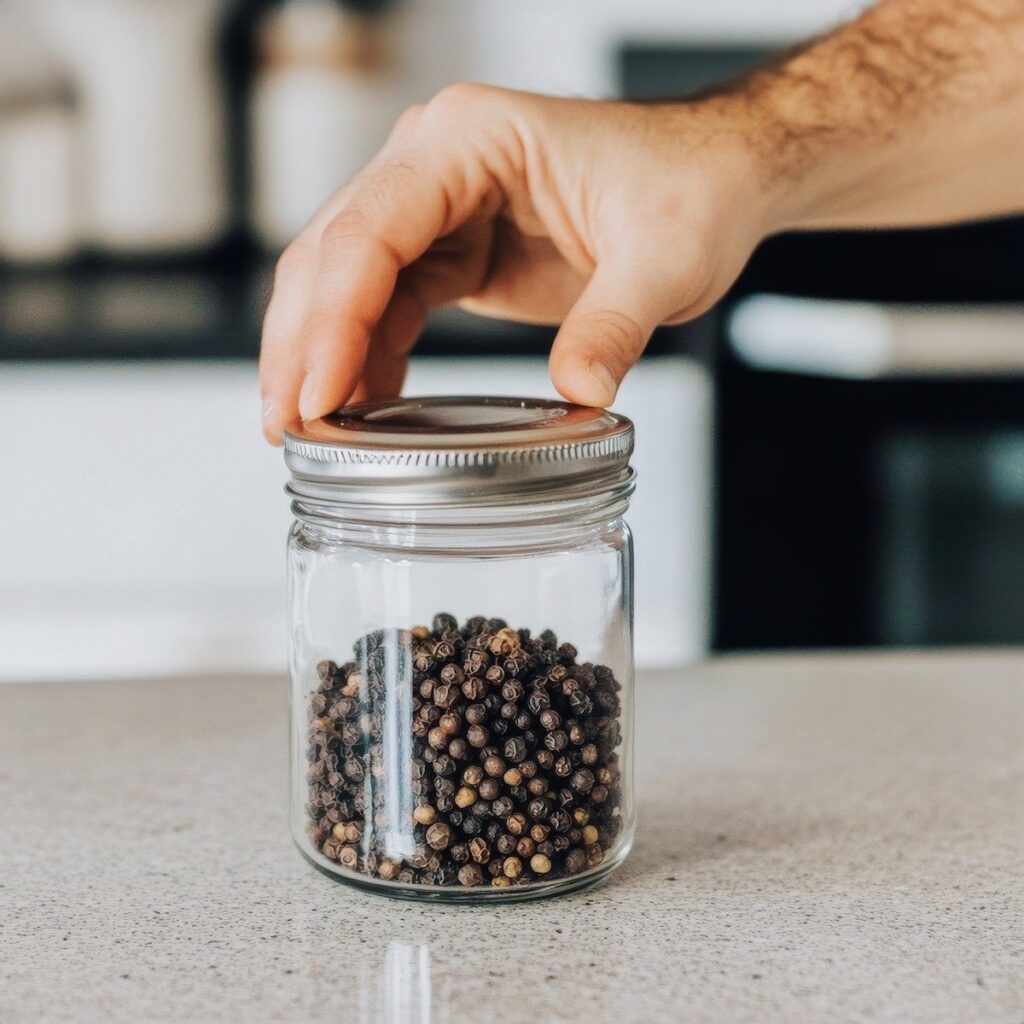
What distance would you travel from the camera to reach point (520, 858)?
0.68 meters

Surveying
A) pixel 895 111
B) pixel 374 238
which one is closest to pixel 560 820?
pixel 374 238

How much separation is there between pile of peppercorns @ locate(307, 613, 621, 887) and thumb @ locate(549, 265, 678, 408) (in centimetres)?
14

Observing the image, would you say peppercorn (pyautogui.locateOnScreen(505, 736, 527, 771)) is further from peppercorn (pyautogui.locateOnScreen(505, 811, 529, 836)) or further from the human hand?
the human hand

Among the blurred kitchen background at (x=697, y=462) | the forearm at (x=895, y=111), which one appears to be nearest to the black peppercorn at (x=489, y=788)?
the forearm at (x=895, y=111)

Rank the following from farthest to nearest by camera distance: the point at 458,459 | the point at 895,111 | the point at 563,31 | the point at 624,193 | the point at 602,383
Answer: the point at 563,31
the point at 895,111
the point at 624,193
the point at 602,383
the point at 458,459

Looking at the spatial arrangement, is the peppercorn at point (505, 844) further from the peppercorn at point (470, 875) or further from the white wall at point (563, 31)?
the white wall at point (563, 31)

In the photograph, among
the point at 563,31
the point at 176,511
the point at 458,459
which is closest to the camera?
the point at 458,459

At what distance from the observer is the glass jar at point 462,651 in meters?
0.66

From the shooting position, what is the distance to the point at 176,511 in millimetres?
1837

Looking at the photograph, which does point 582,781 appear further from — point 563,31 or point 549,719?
point 563,31

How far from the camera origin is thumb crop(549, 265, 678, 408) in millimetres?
741

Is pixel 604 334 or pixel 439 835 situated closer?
pixel 439 835

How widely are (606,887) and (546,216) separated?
17.6 inches

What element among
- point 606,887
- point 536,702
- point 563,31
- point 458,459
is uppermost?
point 563,31
